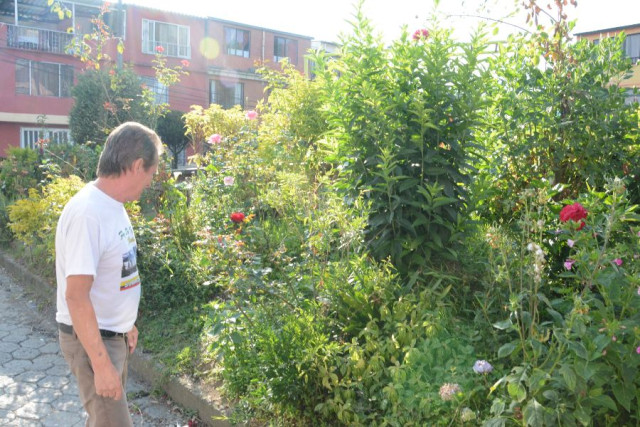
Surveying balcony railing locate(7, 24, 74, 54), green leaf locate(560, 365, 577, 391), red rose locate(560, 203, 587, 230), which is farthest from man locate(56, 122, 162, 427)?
balcony railing locate(7, 24, 74, 54)

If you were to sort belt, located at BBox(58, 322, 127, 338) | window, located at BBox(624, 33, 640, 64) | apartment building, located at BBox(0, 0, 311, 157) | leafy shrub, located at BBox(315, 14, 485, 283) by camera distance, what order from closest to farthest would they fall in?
1. belt, located at BBox(58, 322, 127, 338)
2. leafy shrub, located at BBox(315, 14, 485, 283)
3. apartment building, located at BBox(0, 0, 311, 157)
4. window, located at BBox(624, 33, 640, 64)

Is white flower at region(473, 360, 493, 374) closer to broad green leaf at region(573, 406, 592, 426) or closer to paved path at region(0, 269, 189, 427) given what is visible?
broad green leaf at region(573, 406, 592, 426)

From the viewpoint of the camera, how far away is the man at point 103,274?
2.38 m

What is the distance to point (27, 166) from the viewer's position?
11.2m

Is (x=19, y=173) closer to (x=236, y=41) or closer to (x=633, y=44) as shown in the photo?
(x=236, y=41)

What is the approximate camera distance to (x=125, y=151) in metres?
2.61

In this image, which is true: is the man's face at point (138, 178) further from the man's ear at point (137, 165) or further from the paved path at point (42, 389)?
the paved path at point (42, 389)

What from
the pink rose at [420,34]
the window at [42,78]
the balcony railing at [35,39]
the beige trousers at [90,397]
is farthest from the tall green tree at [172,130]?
the beige trousers at [90,397]

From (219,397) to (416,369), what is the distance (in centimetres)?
144

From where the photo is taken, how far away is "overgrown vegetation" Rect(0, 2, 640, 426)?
267 centimetres

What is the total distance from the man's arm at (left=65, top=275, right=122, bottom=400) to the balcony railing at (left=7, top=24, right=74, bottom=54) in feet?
113

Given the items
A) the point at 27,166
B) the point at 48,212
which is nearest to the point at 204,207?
the point at 48,212

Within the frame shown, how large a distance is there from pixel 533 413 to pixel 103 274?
193 cm

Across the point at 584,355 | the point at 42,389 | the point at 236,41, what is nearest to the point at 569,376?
the point at 584,355
